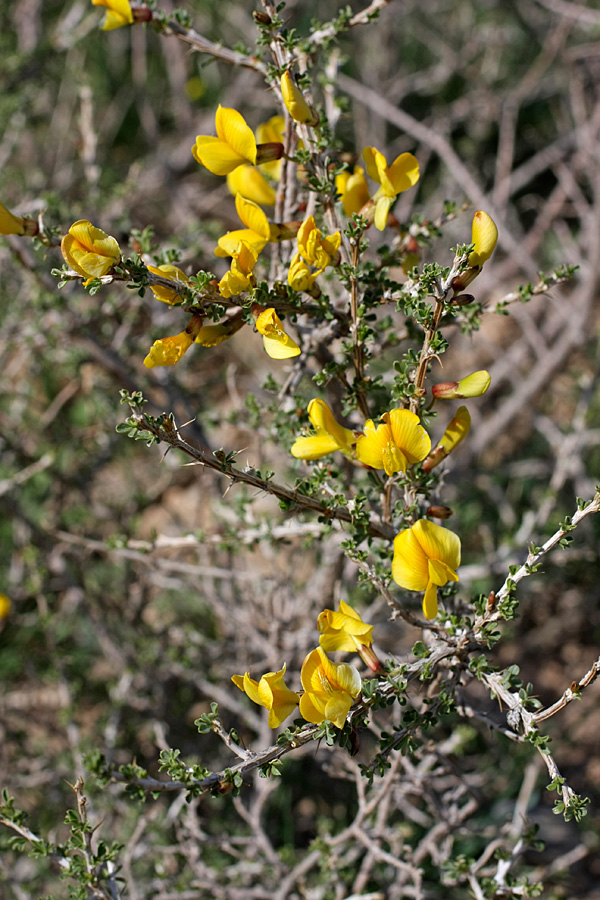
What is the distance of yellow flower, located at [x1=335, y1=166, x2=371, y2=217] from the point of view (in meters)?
1.04

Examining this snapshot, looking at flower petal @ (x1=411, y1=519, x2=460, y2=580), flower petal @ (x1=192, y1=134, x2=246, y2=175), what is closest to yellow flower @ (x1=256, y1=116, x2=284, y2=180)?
flower petal @ (x1=192, y1=134, x2=246, y2=175)

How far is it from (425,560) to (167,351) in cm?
40

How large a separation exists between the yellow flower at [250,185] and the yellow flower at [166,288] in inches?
9.1

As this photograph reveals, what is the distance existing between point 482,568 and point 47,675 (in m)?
1.27

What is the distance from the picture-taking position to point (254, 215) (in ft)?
3.00

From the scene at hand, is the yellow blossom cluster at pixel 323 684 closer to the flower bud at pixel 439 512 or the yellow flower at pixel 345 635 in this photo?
the yellow flower at pixel 345 635

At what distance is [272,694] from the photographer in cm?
79

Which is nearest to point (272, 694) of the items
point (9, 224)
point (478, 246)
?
point (478, 246)

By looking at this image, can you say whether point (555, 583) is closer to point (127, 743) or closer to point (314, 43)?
point (127, 743)

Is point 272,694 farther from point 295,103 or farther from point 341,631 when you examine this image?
point 295,103

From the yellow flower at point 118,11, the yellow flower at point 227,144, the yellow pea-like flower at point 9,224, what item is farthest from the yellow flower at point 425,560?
the yellow flower at point 118,11

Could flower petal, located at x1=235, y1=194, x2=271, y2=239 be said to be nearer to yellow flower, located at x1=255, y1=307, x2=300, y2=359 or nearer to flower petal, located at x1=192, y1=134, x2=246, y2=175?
flower petal, located at x1=192, y1=134, x2=246, y2=175

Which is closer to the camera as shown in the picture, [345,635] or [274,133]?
[345,635]

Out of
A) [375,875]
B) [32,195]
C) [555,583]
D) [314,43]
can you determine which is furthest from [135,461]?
[314,43]
